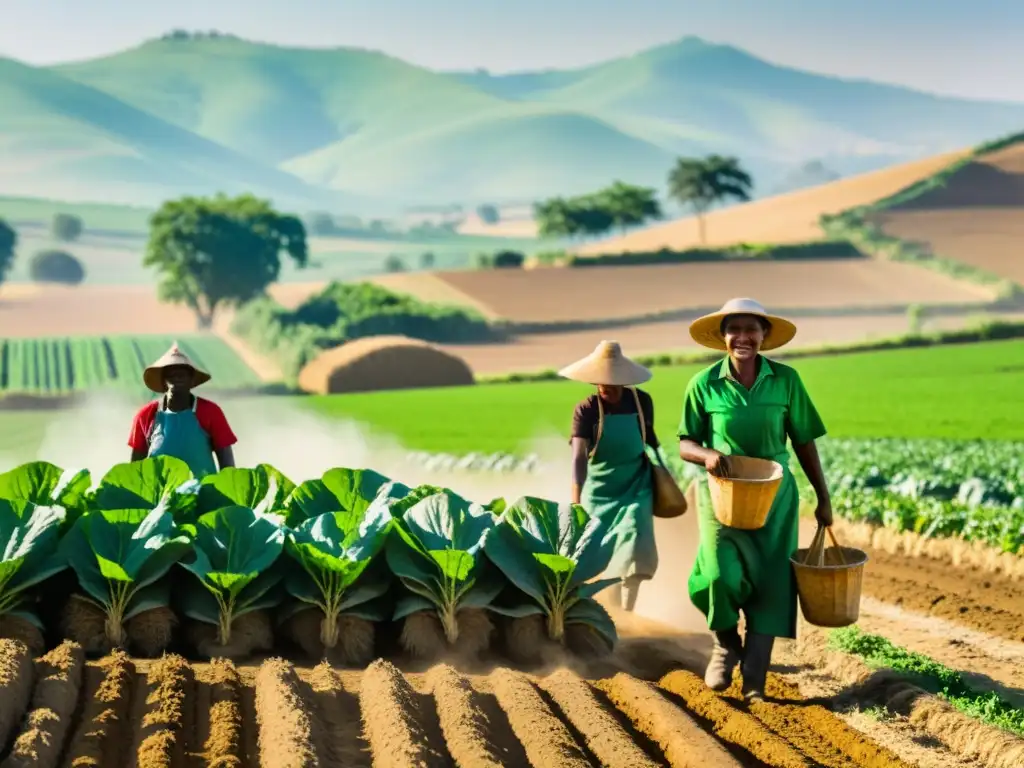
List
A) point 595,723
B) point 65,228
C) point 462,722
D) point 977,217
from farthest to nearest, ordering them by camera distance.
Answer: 1. point 65,228
2. point 977,217
3. point 595,723
4. point 462,722

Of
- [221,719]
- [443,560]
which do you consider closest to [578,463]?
[443,560]

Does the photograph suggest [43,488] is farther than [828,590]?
Yes

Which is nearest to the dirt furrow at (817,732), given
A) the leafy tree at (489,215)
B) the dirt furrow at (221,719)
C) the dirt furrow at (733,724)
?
the dirt furrow at (733,724)

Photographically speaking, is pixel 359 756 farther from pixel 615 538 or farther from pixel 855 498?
pixel 855 498

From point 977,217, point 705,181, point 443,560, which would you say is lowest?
point 443,560

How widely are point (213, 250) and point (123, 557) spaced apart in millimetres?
49304

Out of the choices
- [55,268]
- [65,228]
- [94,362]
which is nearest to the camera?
[94,362]

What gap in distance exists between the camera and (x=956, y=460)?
14.9 metres

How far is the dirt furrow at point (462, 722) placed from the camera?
4.57 meters

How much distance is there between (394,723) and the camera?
4.84 meters

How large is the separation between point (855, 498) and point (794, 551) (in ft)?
20.7

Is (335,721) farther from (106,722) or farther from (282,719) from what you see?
(106,722)

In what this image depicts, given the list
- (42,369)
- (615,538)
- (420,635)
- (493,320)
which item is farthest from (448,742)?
(493,320)

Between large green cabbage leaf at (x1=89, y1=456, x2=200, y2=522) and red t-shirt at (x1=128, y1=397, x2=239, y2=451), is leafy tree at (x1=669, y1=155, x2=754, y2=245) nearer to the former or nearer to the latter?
red t-shirt at (x1=128, y1=397, x2=239, y2=451)
